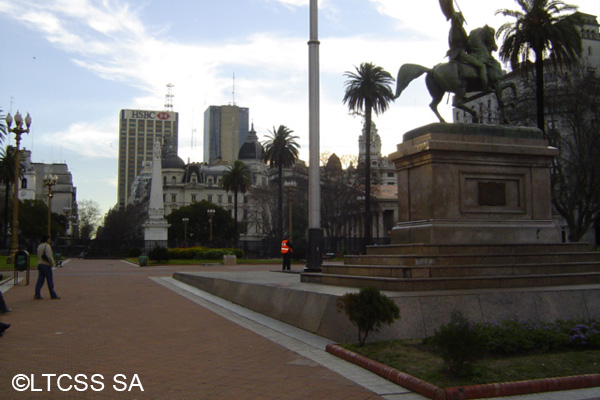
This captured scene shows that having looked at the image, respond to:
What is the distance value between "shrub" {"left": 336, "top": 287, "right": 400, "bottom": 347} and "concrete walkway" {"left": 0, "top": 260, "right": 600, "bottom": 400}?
670 millimetres

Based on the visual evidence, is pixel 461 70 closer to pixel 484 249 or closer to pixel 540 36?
pixel 484 249

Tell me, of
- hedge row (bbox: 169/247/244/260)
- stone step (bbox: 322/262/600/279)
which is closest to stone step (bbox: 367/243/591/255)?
stone step (bbox: 322/262/600/279)

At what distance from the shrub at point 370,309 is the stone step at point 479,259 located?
3.14m

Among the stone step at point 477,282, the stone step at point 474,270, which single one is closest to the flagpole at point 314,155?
the stone step at point 474,270

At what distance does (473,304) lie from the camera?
31.8 ft

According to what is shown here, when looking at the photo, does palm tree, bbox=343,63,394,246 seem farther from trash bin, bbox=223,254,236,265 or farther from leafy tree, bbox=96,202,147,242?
leafy tree, bbox=96,202,147,242

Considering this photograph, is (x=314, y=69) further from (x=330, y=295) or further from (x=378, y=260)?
(x=330, y=295)

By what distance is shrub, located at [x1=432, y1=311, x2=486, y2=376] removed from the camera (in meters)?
6.78

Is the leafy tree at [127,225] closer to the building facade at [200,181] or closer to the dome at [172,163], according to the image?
the building facade at [200,181]

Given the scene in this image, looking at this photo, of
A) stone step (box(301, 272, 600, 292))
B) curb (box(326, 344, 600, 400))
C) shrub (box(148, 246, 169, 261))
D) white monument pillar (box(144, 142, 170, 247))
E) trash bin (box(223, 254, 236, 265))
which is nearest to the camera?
curb (box(326, 344, 600, 400))

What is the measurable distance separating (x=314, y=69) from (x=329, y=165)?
5204 cm

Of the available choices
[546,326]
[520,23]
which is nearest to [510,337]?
[546,326]

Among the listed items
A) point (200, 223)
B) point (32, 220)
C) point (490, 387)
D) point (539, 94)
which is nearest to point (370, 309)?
point (490, 387)

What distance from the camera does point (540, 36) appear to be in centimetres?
2805
